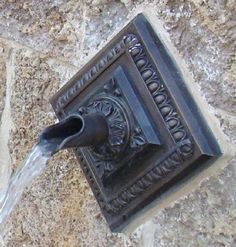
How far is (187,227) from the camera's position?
90 centimetres

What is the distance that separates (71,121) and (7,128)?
0.30 metres

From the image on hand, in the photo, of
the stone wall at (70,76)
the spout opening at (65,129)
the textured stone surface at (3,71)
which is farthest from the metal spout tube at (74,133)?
the textured stone surface at (3,71)

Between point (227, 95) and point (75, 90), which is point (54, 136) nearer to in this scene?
point (75, 90)

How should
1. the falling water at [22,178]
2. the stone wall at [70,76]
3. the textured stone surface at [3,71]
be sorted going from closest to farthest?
the stone wall at [70,76] → the falling water at [22,178] → the textured stone surface at [3,71]

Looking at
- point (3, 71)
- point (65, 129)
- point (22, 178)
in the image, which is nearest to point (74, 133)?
point (65, 129)

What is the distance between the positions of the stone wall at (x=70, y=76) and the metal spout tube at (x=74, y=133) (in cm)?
14

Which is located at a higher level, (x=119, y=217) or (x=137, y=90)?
(x=137, y=90)

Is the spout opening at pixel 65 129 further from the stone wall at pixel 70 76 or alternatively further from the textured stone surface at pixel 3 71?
the textured stone surface at pixel 3 71

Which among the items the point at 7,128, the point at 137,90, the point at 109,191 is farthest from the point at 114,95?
the point at 7,128

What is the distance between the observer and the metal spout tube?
907 mm

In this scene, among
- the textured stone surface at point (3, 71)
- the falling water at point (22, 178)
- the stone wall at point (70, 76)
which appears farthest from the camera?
the textured stone surface at point (3, 71)

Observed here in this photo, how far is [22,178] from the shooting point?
1.06 metres

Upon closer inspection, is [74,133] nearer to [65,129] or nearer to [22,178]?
[65,129]

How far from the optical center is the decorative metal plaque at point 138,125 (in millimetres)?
892
